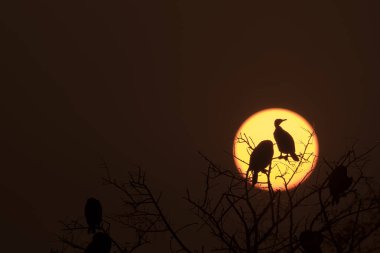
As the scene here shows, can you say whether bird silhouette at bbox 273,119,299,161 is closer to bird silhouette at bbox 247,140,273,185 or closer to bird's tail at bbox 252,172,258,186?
bird silhouette at bbox 247,140,273,185

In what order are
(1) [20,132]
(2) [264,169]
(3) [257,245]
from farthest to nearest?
(1) [20,132] < (2) [264,169] < (3) [257,245]

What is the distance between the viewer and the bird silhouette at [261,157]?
27.5 ft

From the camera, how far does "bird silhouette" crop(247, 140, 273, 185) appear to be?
8391mm

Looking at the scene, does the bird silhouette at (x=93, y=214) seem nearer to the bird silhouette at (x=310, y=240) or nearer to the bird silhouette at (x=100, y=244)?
the bird silhouette at (x=100, y=244)

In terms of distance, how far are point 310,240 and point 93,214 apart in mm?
2984

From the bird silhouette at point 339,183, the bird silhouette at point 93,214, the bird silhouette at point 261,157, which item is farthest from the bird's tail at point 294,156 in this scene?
the bird silhouette at point 93,214

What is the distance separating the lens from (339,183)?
24.5ft

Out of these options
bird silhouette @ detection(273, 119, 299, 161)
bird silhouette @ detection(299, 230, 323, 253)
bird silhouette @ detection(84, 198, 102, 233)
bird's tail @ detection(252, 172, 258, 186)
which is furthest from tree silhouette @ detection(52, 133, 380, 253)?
bird silhouette @ detection(273, 119, 299, 161)

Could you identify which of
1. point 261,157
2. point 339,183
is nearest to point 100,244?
point 261,157

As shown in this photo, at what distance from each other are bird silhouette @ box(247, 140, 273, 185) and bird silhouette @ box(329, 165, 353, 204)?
1.11 meters

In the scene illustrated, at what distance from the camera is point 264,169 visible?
28.2ft

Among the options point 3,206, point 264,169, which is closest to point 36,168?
point 3,206

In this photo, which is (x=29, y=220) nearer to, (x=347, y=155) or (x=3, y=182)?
(x=3, y=182)

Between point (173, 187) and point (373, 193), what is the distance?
8068cm
